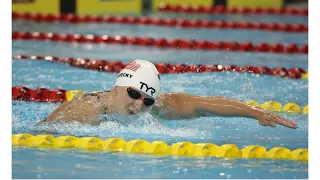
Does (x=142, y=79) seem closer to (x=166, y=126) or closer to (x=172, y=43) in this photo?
(x=166, y=126)

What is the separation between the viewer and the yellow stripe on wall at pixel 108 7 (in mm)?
11430

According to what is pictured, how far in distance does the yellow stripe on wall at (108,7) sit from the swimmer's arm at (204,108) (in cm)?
681

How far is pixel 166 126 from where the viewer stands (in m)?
5.14

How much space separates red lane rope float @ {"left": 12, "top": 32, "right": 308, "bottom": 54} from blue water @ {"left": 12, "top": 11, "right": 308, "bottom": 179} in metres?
0.17

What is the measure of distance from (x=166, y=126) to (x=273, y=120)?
37.2 inches

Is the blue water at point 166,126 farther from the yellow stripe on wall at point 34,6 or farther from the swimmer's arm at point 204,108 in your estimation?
the yellow stripe on wall at point 34,6

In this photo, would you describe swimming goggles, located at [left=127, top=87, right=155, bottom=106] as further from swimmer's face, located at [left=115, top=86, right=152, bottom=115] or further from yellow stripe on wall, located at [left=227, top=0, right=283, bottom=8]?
yellow stripe on wall, located at [left=227, top=0, right=283, bottom=8]

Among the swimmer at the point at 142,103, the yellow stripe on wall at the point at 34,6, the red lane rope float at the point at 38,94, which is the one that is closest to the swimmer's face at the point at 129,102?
the swimmer at the point at 142,103

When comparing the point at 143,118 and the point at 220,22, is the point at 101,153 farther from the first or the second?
the point at 220,22

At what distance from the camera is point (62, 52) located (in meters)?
8.55

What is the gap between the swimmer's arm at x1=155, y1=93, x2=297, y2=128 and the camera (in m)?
4.53

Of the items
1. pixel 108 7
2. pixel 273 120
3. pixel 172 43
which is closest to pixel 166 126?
pixel 273 120

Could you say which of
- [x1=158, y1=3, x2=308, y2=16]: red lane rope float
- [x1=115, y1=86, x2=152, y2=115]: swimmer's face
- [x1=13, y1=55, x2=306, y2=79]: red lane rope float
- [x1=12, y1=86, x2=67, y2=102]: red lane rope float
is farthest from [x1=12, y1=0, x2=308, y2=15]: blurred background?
[x1=115, y1=86, x2=152, y2=115]: swimmer's face

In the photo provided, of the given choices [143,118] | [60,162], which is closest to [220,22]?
[143,118]
